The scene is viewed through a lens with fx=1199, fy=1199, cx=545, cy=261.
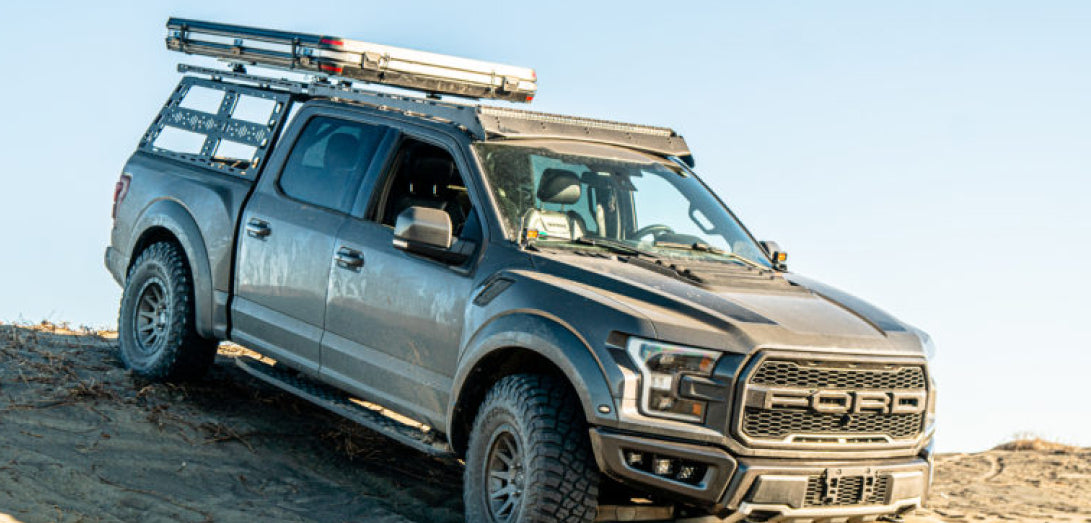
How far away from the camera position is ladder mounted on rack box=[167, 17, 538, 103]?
24.9 feet

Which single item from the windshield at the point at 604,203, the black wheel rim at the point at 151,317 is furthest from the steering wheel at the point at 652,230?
the black wheel rim at the point at 151,317

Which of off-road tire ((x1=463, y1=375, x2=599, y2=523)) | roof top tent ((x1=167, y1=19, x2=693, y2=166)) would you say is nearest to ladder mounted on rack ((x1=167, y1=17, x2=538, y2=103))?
roof top tent ((x1=167, y1=19, x2=693, y2=166))

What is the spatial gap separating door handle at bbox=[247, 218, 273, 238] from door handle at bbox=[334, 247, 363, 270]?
30.8 inches

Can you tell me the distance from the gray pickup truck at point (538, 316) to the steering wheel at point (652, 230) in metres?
0.01

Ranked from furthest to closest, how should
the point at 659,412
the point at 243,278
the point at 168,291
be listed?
the point at 168,291
the point at 243,278
the point at 659,412

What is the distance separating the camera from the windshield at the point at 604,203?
230 inches

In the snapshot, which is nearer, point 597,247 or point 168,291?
point 597,247

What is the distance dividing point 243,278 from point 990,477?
6.20 metres

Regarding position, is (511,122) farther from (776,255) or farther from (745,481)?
(745,481)

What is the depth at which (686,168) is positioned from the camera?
681cm

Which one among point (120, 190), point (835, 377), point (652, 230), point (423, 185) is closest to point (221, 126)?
point (120, 190)

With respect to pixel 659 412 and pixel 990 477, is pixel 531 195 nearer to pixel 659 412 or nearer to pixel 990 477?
pixel 659 412

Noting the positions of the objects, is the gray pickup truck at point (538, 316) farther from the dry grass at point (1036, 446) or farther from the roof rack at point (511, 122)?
the dry grass at point (1036, 446)

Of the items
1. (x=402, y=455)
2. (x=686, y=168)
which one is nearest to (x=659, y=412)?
(x=686, y=168)
